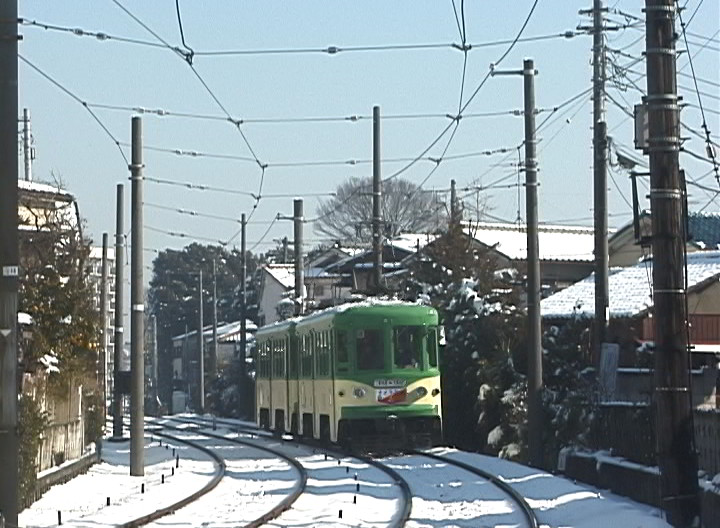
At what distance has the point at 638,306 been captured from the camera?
117ft

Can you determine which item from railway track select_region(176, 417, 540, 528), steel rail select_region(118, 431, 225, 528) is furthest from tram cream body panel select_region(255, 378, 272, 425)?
steel rail select_region(118, 431, 225, 528)

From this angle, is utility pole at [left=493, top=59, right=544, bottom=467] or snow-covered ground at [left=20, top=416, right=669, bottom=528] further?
utility pole at [left=493, top=59, right=544, bottom=467]

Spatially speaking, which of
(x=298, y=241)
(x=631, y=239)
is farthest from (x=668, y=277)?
(x=631, y=239)

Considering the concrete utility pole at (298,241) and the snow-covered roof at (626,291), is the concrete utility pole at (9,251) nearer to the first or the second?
the snow-covered roof at (626,291)

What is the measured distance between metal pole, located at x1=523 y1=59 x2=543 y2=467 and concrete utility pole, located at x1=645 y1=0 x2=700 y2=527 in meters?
10.5

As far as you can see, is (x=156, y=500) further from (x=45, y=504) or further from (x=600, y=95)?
(x=600, y=95)

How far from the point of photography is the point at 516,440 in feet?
101

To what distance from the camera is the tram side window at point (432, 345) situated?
27219mm

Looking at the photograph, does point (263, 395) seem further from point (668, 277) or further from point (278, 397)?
point (668, 277)

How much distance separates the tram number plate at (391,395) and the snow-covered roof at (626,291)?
7.82 m

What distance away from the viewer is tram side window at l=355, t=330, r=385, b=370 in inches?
1049

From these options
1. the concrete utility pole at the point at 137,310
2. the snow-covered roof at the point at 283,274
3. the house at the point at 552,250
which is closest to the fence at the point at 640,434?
the concrete utility pole at the point at 137,310

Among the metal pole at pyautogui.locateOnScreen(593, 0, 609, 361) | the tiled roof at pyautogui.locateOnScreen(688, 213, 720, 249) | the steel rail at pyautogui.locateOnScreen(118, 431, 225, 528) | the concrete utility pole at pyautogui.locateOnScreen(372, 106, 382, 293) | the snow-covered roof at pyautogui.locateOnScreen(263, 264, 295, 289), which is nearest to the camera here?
the steel rail at pyautogui.locateOnScreen(118, 431, 225, 528)

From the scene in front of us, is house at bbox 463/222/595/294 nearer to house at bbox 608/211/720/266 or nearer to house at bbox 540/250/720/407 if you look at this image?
house at bbox 608/211/720/266
